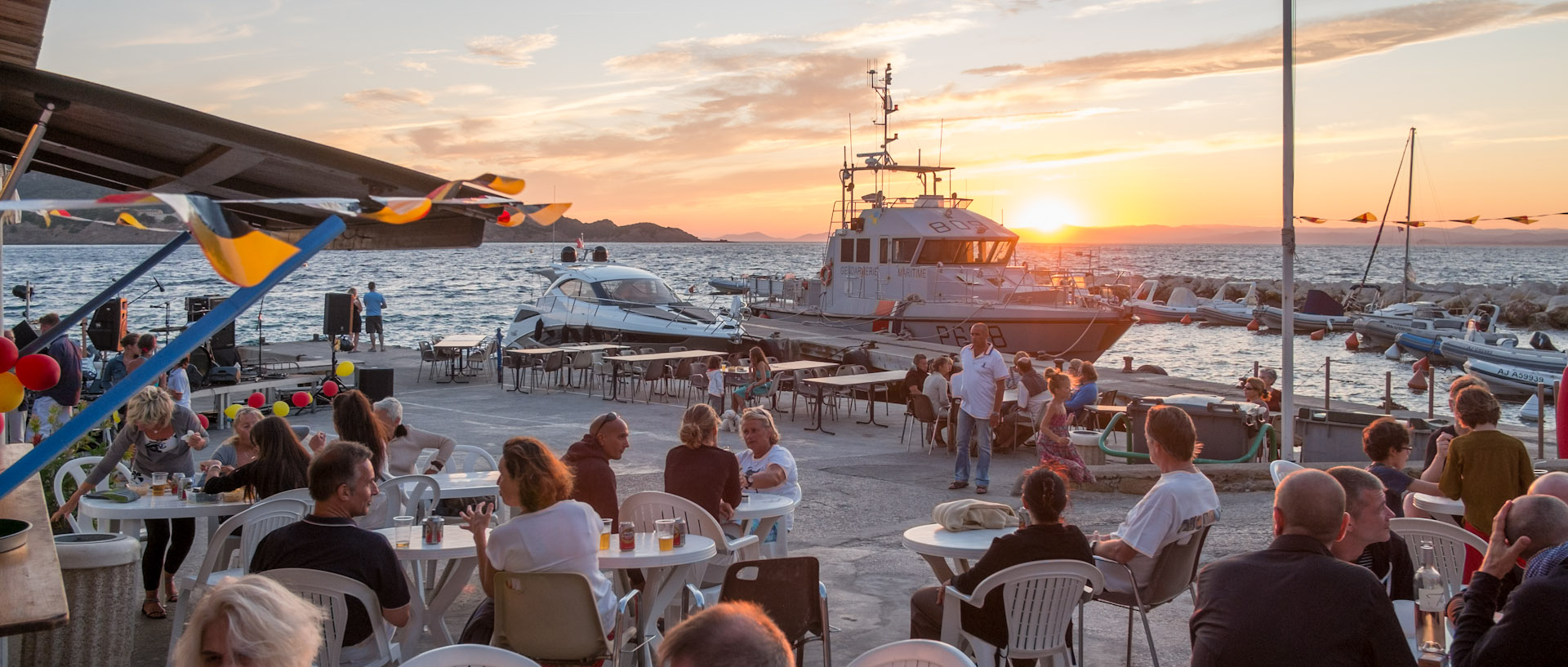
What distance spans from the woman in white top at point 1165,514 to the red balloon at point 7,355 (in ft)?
16.4

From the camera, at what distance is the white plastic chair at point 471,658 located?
10.2 ft

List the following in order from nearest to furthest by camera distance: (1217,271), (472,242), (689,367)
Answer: (472,242)
(689,367)
(1217,271)

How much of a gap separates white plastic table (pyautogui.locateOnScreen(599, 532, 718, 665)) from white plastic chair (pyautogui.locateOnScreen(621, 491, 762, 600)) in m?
0.07

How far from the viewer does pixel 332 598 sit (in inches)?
156

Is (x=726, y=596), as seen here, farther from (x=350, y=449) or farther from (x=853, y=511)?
(x=853, y=511)

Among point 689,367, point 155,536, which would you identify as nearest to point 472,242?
point 155,536

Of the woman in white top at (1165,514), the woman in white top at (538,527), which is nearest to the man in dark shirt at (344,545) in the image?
the woman in white top at (538,527)

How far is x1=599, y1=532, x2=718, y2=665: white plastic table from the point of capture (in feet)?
15.8

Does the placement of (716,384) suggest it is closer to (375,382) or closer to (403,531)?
(375,382)

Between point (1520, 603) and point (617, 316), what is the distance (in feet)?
64.7

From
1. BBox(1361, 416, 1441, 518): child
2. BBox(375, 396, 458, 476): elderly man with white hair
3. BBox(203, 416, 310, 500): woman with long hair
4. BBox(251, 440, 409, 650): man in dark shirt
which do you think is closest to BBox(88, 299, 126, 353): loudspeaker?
BBox(375, 396, 458, 476): elderly man with white hair

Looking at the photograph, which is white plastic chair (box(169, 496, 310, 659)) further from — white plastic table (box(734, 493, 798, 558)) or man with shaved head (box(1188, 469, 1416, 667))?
man with shaved head (box(1188, 469, 1416, 667))

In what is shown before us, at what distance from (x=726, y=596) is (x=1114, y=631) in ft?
8.54

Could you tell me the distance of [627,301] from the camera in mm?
22547
